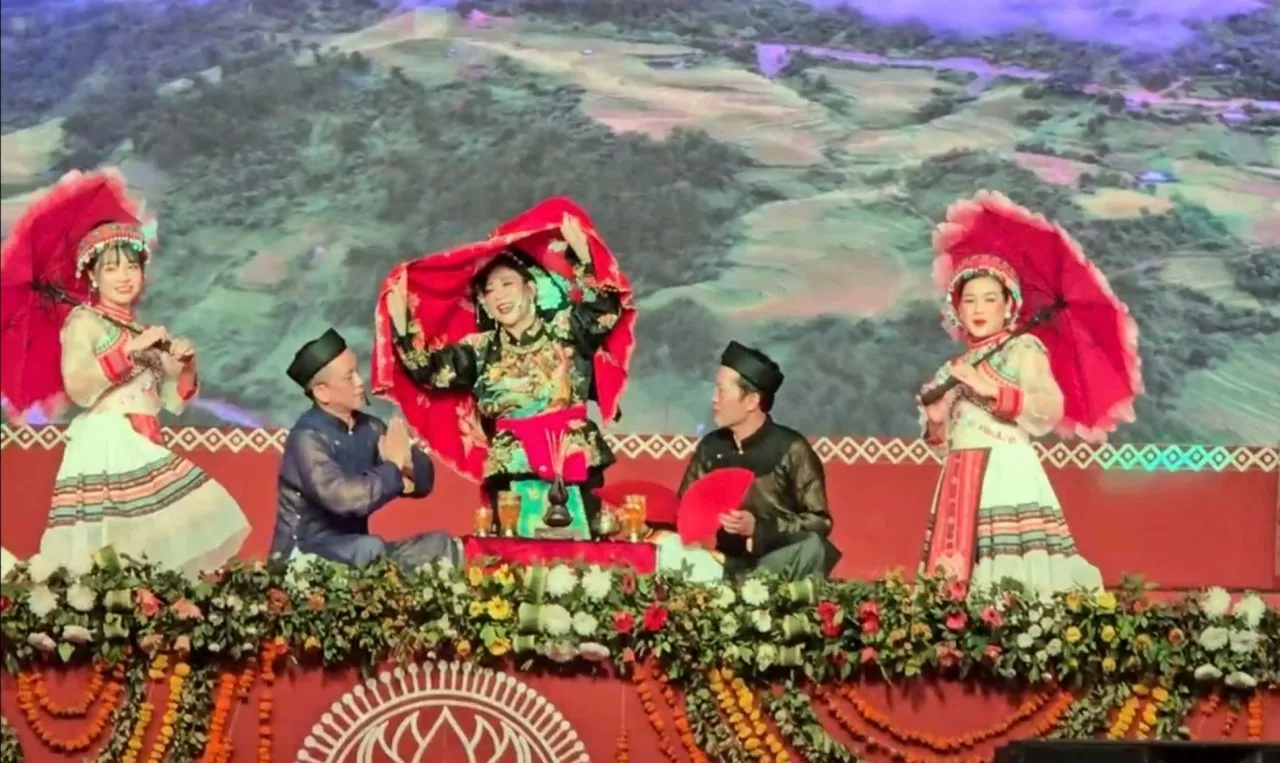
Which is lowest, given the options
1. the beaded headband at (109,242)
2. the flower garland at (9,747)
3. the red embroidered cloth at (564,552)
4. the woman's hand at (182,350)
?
the flower garland at (9,747)

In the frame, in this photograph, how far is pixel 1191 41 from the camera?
461cm

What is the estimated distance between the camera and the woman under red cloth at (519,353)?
14.3 feet

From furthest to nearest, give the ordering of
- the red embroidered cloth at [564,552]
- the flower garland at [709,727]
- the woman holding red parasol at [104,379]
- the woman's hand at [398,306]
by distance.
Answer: the woman holding red parasol at [104,379] → the woman's hand at [398,306] → the red embroidered cloth at [564,552] → the flower garland at [709,727]

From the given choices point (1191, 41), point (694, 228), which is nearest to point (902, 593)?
point (694, 228)

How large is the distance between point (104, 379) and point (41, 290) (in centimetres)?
36

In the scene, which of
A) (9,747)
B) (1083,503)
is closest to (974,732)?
(1083,503)

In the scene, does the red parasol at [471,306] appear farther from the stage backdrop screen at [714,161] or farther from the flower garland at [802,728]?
the flower garland at [802,728]

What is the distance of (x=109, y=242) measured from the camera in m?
4.70

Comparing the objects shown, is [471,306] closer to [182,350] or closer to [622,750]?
[182,350]

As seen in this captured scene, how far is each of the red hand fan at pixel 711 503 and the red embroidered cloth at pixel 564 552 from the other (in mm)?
194

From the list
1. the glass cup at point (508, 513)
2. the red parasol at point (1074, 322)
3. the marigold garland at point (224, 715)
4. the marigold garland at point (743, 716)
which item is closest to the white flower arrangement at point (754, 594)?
the marigold garland at point (743, 716)

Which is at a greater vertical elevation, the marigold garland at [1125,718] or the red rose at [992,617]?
the red rose at [992,617]

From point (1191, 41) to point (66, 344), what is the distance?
3.56m

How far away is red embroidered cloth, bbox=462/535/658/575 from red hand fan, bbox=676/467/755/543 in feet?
0.64
